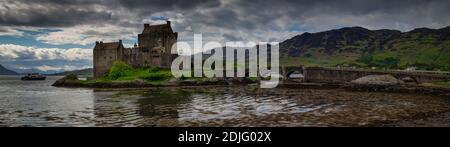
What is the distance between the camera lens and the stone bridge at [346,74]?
66875 mm

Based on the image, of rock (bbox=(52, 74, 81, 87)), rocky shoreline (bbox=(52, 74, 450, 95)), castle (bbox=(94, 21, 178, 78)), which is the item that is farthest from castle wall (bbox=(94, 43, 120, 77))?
rocky shoreline (bbox=(52, 74, 450, 95))

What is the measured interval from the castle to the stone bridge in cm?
3483

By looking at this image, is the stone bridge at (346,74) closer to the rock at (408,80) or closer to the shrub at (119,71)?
the rock at (408,80)

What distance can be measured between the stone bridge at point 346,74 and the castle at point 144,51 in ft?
114

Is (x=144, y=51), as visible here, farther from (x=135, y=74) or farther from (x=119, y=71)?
(x=119, y=71)

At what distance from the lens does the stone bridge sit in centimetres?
6688

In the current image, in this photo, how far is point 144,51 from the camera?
315ft

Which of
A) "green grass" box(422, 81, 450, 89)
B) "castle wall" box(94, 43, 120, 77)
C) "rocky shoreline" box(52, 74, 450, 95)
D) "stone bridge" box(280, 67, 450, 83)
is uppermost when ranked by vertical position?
"castle wall" box(94, 43, 120, 77)

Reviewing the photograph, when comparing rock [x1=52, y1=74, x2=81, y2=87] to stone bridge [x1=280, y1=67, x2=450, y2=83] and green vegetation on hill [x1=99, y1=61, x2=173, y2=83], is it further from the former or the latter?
stone bridge [x1=280, y1=67, x2=450, y2=83]
